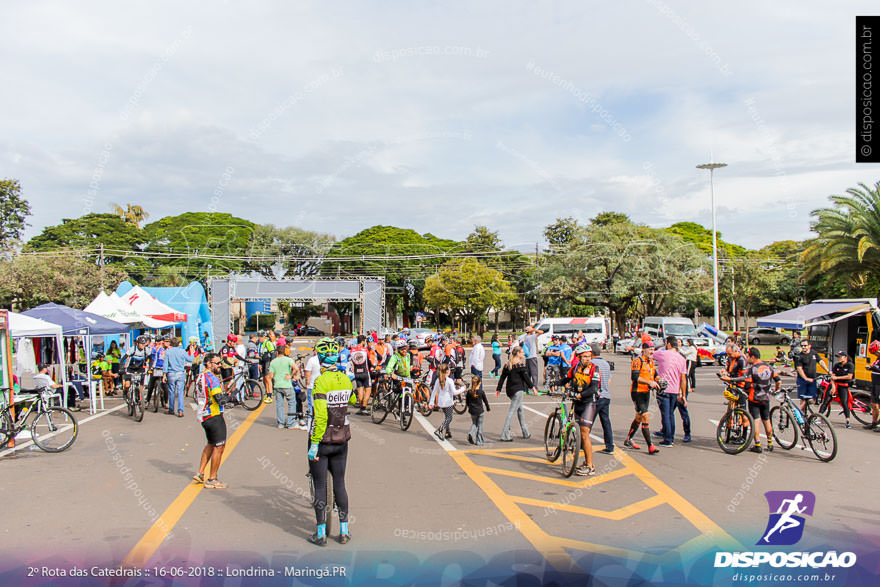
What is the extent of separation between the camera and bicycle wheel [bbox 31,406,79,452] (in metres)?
10.1

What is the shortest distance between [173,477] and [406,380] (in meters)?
4.91

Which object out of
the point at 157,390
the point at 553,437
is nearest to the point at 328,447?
the point at 553,437

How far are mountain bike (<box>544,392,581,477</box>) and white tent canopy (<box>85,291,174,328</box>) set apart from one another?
48.5ft

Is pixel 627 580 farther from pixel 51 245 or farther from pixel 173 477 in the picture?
pixel 51 245

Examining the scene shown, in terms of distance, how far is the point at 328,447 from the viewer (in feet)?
19.1

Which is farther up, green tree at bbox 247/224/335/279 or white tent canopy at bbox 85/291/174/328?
green tree at bbox 247/224/335/279

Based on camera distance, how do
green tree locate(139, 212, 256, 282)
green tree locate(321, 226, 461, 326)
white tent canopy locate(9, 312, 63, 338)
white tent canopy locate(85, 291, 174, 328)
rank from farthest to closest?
green tree locate(321, 226, 461, 326) < green tree locate(139, 212, 256, 282) < white tent canopy locate(85, 291, 174, 328) < white tent canopy locate(9, 312, 63, 338)

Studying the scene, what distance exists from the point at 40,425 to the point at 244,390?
5128 millimetres

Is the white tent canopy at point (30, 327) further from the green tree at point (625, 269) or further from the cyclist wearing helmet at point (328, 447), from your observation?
the green tree at point (625, 269)

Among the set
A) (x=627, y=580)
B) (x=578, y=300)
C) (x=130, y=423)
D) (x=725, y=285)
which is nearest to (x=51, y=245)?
(x=578, y=300)

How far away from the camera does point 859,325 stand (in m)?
16.5

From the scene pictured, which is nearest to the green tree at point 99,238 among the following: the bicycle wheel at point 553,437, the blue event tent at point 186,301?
the blue event tent at point 186,301

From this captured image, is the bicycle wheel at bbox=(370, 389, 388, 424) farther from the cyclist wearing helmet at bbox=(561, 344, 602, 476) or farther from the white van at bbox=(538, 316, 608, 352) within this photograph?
the white van at bbox=(538, 316, 608, 352)

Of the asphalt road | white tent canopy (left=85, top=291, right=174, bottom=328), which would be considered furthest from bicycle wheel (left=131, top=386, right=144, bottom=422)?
white tent canopy (left=85, top=291, right=174, bottom=328)
